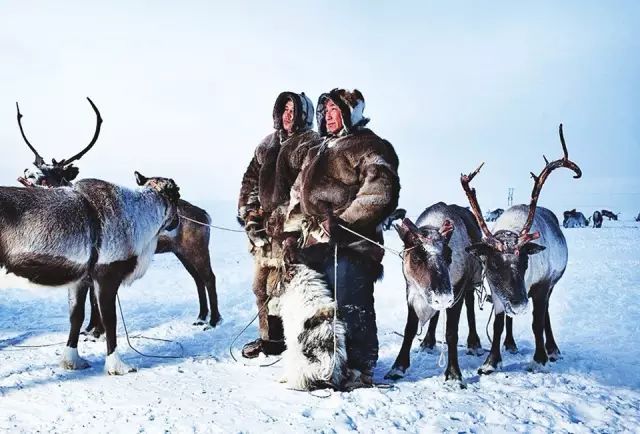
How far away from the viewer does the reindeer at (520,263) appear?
4.45 m

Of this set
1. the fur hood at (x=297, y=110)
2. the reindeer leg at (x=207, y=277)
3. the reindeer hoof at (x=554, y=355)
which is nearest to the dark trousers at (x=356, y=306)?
the fur hood at (x=297, y=110)

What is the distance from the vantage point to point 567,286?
9672 millimetres

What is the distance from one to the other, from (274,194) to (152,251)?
130 cm

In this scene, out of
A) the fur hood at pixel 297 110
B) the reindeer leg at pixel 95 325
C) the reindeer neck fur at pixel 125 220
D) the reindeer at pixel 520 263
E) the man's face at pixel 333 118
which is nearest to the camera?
the man's face at pixel 333 118

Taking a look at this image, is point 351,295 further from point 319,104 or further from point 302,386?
point 319,104

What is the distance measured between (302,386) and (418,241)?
1.46 meters

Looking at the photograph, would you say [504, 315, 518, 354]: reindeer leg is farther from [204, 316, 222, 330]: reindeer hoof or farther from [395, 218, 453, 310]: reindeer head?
[204, 316, 222, 330]: reindeer hoof

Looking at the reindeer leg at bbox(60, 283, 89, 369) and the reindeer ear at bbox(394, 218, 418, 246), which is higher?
the reindeer ear at bbox(394, 218, 418, 246)

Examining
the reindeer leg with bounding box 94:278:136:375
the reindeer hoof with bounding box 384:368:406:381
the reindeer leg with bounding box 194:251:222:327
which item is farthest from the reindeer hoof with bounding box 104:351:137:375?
the reindeer leg with bounding box 194:251:222:327

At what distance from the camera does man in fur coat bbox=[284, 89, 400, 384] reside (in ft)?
12.7

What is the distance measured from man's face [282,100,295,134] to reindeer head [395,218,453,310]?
1.60m

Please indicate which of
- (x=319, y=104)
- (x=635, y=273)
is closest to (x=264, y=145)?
(x=319, y=104)

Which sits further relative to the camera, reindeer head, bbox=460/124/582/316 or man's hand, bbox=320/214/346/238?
reindeer head, bbox=460/124/582/316

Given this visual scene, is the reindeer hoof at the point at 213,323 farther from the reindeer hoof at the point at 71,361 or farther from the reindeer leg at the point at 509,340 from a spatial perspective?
the reindeer leg at the point at 509,340
